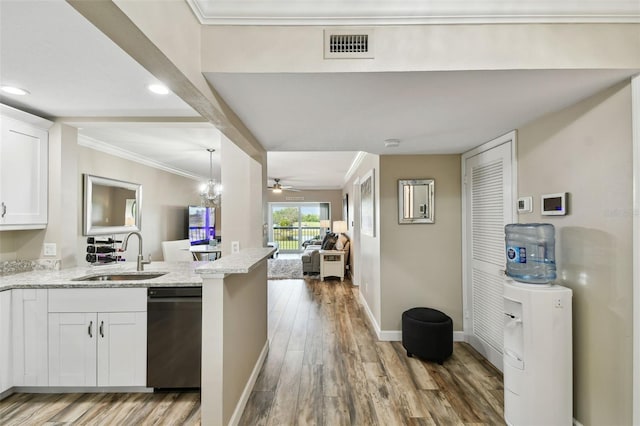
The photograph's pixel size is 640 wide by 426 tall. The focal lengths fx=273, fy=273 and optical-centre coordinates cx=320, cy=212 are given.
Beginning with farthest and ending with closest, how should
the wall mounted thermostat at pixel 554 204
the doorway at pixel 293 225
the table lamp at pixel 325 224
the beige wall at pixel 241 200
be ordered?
the doorway at pixel 293 225
the table lamp at pixel 325 224
the beige wall at pixel 241 200
the wall mounted thermostat at pixel 554 204

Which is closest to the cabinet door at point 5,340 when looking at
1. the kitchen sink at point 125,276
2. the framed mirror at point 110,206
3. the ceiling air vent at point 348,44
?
the kitchen sink at point 125,276

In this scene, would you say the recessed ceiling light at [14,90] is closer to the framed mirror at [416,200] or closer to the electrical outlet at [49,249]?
the electrical outlet at [49,249]

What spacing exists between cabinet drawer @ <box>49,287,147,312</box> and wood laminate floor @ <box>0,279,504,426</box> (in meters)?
0.70

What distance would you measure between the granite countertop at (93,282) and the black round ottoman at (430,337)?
6.82 ft

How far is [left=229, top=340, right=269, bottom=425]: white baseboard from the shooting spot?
6.04ft

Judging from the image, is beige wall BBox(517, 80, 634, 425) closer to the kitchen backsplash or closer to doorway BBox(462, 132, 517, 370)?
doorway BBox(462, 132, 517, 370)

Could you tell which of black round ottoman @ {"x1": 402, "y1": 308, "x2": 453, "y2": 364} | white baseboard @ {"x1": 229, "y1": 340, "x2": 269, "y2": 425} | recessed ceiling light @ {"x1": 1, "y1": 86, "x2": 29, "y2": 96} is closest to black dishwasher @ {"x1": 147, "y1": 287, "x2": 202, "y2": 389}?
white baseboard @ {"x1": 229, "y1": 340, "x2": 269, "y2": 425}

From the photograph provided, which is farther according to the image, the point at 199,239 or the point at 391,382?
the point at 199,239

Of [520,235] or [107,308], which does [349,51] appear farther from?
[107,308]

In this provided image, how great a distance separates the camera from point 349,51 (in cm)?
133

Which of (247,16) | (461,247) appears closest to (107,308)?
(247,16)

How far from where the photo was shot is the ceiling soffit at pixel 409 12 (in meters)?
1.28

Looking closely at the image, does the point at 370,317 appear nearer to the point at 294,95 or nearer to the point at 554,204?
the point at 554,204

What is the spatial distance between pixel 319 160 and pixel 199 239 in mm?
3424
